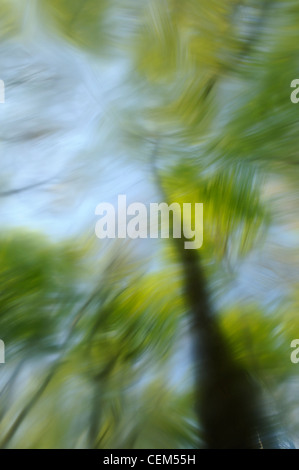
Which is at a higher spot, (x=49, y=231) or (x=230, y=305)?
(x=49, y=231)

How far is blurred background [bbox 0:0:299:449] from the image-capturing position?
1069mm

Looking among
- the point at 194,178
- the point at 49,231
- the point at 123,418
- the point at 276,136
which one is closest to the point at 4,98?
the point at 49,231

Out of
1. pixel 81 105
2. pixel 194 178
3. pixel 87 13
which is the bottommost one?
pixel 194 178

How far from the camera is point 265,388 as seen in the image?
108 centimetres

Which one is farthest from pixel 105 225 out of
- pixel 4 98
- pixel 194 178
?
pixel 4 98

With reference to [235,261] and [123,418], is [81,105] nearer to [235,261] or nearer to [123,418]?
[235,261]

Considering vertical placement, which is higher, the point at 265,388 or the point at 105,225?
the point at 105,225

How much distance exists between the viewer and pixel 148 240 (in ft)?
3.63

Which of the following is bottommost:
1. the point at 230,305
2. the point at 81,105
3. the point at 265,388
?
the point at 265,388

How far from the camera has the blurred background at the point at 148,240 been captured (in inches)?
42.1

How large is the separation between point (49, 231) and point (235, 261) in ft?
1.30

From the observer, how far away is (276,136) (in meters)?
1.12
